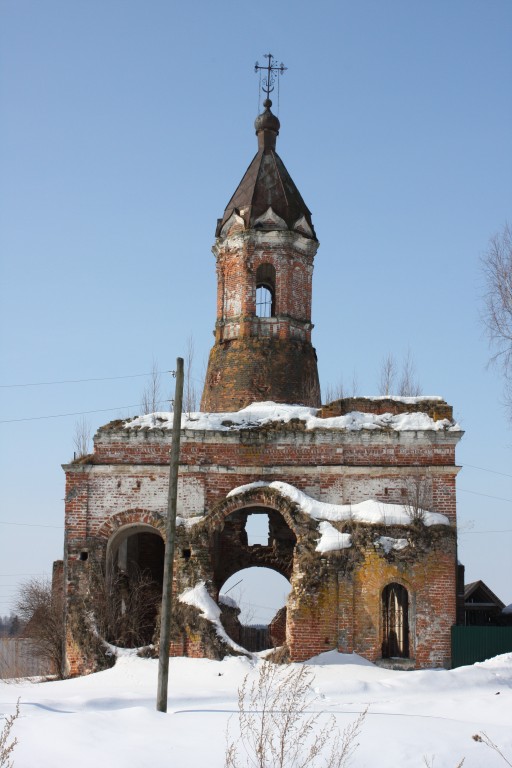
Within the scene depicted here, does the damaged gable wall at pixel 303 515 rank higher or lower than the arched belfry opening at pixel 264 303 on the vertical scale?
lower

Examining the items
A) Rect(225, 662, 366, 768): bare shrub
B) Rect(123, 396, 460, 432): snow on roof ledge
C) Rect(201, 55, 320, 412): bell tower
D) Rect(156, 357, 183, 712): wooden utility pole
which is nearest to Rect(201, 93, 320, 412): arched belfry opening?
Rect(201, 55, 320, 412): bell tower

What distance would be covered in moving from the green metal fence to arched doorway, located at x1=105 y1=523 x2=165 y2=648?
6186mm

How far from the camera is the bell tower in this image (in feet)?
77.9

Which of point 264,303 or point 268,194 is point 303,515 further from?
point 268,194

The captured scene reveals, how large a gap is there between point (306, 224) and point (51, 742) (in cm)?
1699

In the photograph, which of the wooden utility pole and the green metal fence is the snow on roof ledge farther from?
the wooden utility pole

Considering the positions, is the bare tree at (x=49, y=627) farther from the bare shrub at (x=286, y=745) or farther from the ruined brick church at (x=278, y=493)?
the bare shrub at (x=286, y=745)

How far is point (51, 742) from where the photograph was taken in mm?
10242

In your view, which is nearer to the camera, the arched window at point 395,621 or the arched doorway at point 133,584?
the arched window at point 395,621

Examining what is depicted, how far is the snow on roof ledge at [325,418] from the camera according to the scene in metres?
21.4

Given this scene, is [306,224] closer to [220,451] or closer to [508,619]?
[220,451]

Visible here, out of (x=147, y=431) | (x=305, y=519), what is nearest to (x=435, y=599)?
(x=305, y=519)

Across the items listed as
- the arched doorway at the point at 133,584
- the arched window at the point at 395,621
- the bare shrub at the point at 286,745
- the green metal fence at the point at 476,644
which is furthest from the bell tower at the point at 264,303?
the bare shrub at the point at 286,745

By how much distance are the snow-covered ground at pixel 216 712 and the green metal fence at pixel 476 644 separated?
151 cm
